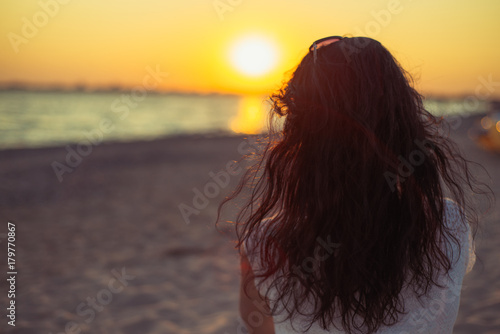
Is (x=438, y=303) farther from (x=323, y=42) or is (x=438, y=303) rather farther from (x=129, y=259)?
(x=129, y=259)

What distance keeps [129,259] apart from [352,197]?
171 inches

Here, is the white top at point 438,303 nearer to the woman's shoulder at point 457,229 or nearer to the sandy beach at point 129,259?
the woman's shoulder at point 457,229

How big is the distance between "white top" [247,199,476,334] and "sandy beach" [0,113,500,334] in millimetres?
1387

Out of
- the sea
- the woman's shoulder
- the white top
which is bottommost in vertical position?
Result: the sea

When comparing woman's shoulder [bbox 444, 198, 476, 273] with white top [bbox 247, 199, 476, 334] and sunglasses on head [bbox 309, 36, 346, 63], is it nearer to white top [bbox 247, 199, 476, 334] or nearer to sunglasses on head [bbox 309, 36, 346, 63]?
white top [bbox 247, 199, 476, 334]

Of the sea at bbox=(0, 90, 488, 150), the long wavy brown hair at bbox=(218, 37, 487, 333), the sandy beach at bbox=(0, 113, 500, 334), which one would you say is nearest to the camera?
the long wavy brown hair at bbox=(218, 37, 487, 333)

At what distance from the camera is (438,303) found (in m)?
1.19

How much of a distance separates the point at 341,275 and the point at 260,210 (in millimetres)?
334

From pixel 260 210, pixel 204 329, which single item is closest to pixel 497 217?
pixel 204 329

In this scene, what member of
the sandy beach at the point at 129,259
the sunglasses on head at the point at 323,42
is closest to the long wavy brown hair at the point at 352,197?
the sunglasses on head at the point at 323,42

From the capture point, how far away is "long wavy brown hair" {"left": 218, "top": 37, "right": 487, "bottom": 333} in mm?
1102

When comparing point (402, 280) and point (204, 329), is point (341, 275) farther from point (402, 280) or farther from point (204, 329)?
point (204, 329)

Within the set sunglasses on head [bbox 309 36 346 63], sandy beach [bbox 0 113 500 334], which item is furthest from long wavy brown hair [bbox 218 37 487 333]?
sandy beach [bbox 0 113 500 334]

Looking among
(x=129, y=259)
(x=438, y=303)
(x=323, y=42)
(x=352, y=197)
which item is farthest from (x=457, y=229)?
(x=129, y=259)
